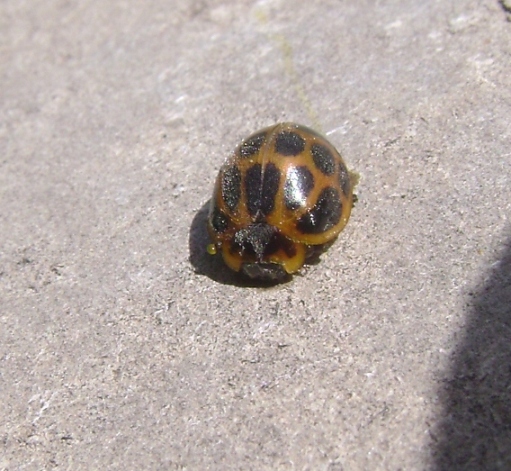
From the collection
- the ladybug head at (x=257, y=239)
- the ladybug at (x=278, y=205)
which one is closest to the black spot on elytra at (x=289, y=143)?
the ladybug at (x=278, y=205)

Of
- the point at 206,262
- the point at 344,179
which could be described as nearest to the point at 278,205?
the point at 344,179

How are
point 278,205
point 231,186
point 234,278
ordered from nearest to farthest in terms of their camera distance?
1. point 278,205
2. point 231,186
3. point 234,278

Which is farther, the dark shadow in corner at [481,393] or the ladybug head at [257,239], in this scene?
the ladybug head at [257,239]

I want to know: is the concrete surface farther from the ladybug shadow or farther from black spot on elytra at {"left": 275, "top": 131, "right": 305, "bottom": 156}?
black spot on elytra at {"left": 275, "top": 131, "right": 305, "bottom": 156}

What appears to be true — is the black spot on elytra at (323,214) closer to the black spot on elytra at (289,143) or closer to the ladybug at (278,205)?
the ladybug at (278,205)

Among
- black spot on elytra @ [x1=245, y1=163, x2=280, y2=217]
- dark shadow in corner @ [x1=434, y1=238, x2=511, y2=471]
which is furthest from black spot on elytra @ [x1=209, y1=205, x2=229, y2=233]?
dark shadow in corner @ [x1=434, y1=238, x2=511, y2=471]

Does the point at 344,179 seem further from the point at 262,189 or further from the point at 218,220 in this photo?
the point at 218,220

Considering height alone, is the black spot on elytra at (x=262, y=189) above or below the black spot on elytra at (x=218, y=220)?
above
